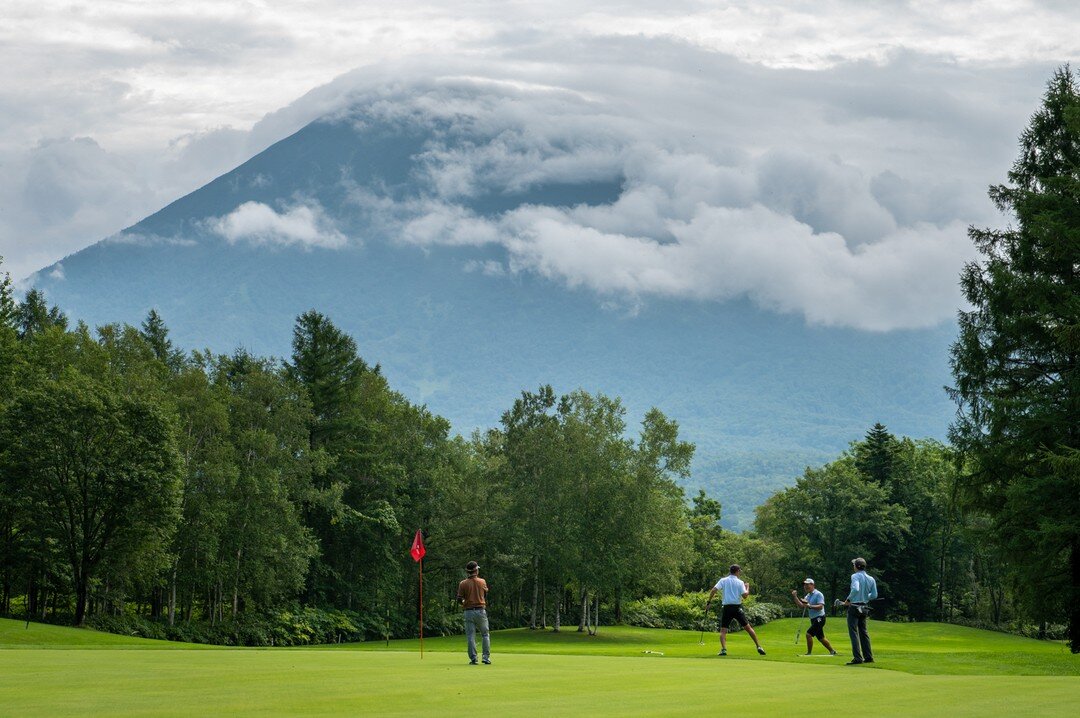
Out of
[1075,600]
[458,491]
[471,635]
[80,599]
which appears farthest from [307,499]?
[1075,600]

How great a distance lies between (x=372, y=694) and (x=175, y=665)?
906 cm

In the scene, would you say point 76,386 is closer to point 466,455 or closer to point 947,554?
point 466,455

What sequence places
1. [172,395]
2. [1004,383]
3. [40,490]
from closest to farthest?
[1004,383] < [40,490] < [172,395]

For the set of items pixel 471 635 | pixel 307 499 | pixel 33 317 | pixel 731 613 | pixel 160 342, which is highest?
pixel 33 317

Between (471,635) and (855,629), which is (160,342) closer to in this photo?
(471,635)

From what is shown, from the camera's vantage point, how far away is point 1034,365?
37.2 meters

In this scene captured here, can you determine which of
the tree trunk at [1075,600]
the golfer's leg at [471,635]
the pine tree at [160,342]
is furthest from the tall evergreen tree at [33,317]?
the tree trunk at [1075,600]

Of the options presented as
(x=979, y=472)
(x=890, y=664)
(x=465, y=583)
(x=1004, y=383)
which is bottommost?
(x=890, y=664)

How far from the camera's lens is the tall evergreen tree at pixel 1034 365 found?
33531 millimetres

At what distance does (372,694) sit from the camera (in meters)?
16.8

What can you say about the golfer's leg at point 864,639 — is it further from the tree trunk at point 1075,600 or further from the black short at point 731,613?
the tree trunk at point 1075,600

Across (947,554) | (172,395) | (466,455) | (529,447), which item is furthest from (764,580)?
(172,395)

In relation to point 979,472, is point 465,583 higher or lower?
lower

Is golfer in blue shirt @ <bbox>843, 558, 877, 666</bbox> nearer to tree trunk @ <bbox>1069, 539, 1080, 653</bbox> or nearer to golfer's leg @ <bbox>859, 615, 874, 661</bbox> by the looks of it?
golfer's leg @ <bbox>859, 615, 874, 661</bbox>
